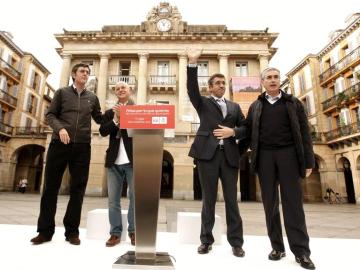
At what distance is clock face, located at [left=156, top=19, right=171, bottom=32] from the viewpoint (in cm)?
2064

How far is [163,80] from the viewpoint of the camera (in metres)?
19.8

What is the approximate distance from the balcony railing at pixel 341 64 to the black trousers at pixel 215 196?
21.3m

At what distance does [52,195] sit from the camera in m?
3.11

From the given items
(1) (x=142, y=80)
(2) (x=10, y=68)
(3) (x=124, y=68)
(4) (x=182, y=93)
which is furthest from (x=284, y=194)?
(2) (x=10, y=68)

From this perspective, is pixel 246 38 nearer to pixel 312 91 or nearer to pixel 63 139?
pixel 312 91

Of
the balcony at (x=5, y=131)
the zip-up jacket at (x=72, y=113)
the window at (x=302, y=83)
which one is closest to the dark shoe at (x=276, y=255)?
the zip-up jacket at (x=72, y=113)

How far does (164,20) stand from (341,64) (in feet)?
49.3

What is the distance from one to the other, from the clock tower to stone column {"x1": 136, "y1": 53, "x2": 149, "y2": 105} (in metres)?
2.68

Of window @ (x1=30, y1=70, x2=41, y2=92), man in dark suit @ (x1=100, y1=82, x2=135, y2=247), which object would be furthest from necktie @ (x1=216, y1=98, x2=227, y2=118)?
window @ (x1=30, y1=70, x2=41, y2=92)

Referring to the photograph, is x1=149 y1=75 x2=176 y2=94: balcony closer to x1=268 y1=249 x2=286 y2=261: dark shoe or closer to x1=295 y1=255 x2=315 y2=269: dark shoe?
x1=268 y1=249 x2=286 y2=261: dark shoe

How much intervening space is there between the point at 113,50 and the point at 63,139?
18897 mm

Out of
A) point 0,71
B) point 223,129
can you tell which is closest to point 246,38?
point 223,129

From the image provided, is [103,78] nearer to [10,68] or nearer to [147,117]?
[10,68]

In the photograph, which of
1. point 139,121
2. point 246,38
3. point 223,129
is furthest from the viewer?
point 246,38
